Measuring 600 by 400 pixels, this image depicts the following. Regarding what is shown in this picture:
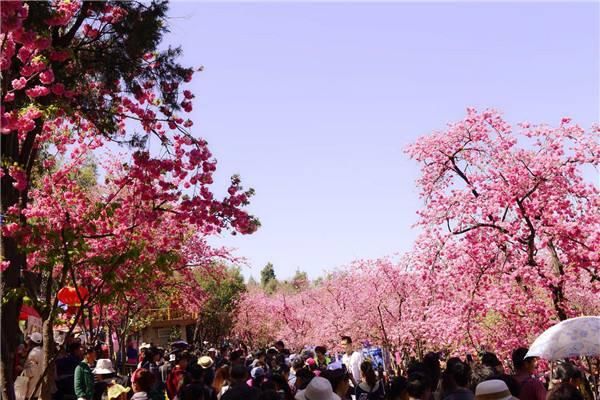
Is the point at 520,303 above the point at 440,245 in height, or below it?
below

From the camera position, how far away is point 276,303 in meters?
61.8

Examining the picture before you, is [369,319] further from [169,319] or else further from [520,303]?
[520,303]

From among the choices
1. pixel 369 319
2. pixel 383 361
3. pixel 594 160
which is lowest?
pixel 383 361

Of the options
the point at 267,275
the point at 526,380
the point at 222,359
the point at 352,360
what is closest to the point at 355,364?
the point at 352,360

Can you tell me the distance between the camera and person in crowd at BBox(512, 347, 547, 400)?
6801mm

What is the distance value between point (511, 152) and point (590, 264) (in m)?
2.94

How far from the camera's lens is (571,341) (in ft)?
26.0

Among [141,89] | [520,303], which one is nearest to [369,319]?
[520,303]

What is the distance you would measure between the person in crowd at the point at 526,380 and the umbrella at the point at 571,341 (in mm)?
183

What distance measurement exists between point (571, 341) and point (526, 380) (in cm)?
128

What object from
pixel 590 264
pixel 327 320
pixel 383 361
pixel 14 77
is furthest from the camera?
pixel 327 320

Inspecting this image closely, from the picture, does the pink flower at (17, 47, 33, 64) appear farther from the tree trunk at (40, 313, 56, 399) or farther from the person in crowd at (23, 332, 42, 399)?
the person in crowd at (23, 332, 42, 399)

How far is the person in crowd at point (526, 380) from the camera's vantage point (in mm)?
6801

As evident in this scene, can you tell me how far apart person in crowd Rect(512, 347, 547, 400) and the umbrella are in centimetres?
18
